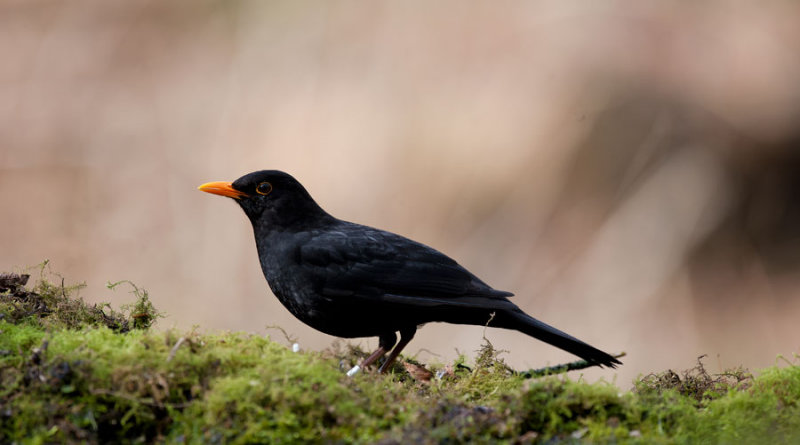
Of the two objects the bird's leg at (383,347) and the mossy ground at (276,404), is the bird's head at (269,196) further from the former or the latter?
the mossy ground at (276,404)

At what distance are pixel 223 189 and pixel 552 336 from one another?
7.72 ft

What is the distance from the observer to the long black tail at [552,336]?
4199 mm

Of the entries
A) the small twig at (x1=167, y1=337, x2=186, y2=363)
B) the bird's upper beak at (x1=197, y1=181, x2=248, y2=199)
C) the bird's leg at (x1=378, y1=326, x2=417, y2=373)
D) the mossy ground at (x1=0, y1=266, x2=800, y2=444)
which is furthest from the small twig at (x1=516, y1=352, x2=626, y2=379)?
the bird's upper beak at (x1=197, y1=181, x2=248, y2=199)

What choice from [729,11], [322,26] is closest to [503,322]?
[729,11]

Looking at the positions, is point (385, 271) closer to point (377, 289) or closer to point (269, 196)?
point (377, 289)

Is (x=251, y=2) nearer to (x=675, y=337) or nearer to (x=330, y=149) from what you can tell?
(x=330, y=149)

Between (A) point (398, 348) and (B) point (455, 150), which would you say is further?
(B) point (455, 150)

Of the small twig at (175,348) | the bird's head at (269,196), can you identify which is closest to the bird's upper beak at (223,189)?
the bird's head at (269,196)

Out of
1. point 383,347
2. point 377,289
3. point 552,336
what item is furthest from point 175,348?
point 552,336

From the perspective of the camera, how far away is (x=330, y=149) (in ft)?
37.7

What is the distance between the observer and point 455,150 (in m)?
11.0

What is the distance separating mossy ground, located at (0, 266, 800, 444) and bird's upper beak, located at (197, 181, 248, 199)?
198 cm

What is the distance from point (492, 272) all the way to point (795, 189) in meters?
4.03

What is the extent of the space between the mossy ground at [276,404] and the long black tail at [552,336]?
0.93m
